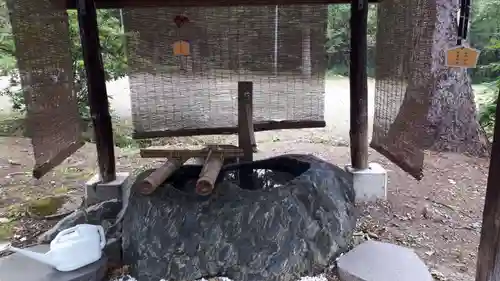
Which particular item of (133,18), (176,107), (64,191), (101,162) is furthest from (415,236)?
(64,191)

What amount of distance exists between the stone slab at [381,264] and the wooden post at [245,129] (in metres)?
0.92

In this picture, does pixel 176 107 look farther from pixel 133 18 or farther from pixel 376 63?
pixel 376 63

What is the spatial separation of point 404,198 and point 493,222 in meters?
1.80

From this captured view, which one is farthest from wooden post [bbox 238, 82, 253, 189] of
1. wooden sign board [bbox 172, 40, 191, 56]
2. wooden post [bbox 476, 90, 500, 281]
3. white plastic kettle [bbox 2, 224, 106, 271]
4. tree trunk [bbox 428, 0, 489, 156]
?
tree trunk [bbox 428, 0, 489, 156]

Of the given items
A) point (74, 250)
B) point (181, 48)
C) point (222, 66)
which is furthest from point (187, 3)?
point (74, 250)

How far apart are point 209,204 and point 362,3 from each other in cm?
179

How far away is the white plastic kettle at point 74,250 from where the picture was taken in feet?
6.92

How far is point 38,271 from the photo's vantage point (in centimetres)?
216

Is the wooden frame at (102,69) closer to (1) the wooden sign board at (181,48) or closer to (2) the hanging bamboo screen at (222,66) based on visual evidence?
(2) the hanging bamboo screen at (222,66)

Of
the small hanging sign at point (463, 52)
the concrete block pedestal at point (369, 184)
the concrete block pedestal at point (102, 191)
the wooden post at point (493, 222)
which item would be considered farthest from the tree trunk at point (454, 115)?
the concrete block pedestal at point (102, 191)

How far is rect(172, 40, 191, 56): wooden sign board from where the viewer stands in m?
3.30

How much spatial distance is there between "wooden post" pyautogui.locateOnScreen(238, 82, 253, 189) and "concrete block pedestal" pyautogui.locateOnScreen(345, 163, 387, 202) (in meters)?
0.83

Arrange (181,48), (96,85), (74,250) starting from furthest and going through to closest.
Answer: (181,48) → (96,85) → (74,250)

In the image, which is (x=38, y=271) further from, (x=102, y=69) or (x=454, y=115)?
(x=454, y=115)
